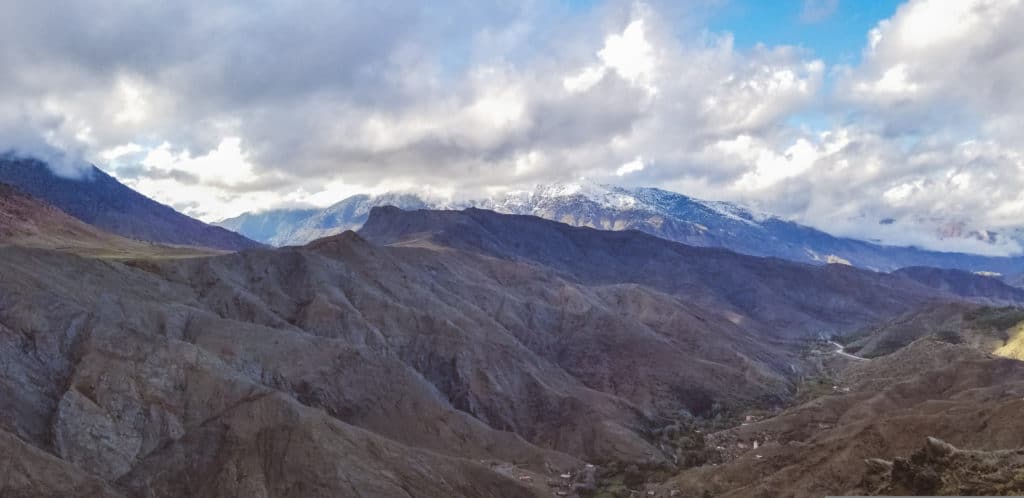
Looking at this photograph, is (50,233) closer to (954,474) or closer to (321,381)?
(321,381)

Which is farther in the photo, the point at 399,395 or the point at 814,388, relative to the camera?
the point at 814,388

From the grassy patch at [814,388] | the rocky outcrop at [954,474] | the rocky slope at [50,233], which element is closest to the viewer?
the rocky outcrop at [954,474]

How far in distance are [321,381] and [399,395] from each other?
911 cm

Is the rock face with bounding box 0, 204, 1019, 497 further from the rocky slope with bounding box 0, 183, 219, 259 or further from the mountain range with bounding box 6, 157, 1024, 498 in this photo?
the rocky slope with bounding box 0, 183, 219, 259

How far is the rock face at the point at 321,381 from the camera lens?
57781 millimetres

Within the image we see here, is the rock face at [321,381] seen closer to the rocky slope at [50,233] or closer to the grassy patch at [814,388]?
the grassy patch at [814,388]

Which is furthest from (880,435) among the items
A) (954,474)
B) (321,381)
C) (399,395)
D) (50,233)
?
(50,233)

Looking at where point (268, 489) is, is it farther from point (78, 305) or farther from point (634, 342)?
point (634, 342)

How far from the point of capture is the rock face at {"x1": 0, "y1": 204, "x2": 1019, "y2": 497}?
57781mm

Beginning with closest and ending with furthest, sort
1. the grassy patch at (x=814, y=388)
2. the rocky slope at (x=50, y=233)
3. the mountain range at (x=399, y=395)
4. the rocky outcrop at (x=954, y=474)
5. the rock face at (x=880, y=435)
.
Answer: the rocky outcrop at (x=954, y=474), the rock face at (x=880, y=435), the mountain range at (x=399, y=395), the rocky slope at (x=50, y=233), the grassy patch at (x=814, y=388)

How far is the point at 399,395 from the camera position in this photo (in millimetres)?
85688

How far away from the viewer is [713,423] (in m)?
113

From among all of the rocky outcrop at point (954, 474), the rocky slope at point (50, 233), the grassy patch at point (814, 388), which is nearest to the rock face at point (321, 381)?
the grassy patch at point (814, 388)

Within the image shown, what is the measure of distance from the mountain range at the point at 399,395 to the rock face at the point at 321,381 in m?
0.25
